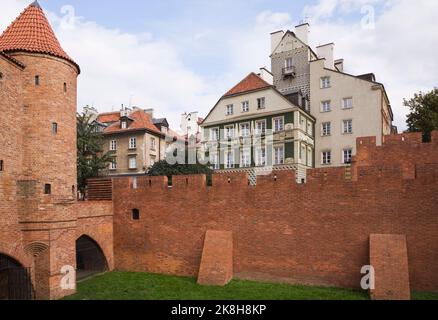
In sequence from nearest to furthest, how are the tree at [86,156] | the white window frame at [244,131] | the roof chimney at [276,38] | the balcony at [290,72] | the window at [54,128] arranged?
the window at [54,128] → the tree at [86,156] → the white window frame at [244,131] → the balcony at [290,72] → the roof chimney at [276,38]

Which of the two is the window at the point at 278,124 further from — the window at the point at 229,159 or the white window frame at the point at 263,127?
the window at the point at 229,159

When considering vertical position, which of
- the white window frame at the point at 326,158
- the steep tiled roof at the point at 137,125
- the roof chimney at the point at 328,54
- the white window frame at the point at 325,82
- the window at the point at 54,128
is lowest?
the white window frame at the point at 326,158

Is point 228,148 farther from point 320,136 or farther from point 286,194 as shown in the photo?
point 286,194

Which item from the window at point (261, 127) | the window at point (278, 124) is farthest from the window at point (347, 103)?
the window at point (261, 127)

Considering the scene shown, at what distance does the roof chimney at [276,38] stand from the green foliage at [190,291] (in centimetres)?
2302

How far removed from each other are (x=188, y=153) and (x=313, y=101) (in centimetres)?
1113

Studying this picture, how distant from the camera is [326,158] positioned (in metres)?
27.8

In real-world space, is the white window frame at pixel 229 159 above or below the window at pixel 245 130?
below

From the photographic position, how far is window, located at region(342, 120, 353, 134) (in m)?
26.5

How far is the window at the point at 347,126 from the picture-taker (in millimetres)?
26492

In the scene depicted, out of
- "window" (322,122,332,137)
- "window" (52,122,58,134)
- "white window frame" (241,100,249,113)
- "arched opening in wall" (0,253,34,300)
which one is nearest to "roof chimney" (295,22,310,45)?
"window" (322,122,332,137)

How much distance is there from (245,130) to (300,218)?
51.1 feet
